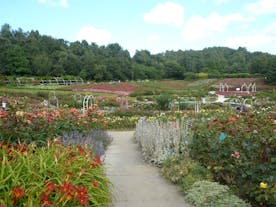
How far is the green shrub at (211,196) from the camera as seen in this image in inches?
139

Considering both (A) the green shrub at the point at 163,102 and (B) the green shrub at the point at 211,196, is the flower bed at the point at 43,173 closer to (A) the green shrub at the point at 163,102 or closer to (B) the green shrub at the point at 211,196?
(B) the green shrub at the point at 211,196

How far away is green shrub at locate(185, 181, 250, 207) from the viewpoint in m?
3.53

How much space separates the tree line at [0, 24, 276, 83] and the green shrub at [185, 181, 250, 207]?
42.7 meters

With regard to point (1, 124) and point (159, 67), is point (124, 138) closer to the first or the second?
point (1, 124)

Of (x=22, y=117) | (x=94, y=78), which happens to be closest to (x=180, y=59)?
(x=94, y=78)

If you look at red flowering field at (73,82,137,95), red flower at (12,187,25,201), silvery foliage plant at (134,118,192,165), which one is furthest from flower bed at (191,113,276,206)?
red flowering field at (73,82,137,95)

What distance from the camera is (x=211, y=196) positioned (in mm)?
3725

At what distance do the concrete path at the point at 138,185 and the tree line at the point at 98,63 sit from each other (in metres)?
41.2

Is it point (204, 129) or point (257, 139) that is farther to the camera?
point (204, 129)

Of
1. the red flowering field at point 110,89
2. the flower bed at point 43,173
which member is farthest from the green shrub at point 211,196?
the red flowering field at point 110,89

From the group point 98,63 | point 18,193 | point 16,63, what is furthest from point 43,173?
point 98,63

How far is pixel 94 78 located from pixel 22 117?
4967cm

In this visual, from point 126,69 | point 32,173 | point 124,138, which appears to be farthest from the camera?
point 126,69

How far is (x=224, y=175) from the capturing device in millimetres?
4355
